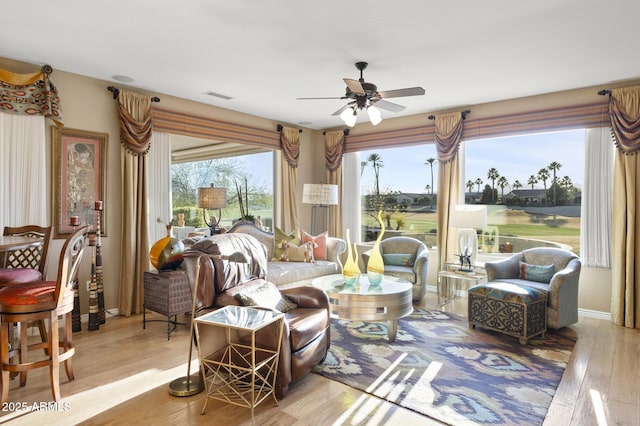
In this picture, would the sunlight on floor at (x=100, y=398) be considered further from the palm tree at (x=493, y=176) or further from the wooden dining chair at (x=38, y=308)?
the palm tree at (x=493, y=176)

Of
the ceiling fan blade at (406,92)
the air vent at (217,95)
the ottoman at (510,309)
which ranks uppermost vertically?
the air vent at (217,95)

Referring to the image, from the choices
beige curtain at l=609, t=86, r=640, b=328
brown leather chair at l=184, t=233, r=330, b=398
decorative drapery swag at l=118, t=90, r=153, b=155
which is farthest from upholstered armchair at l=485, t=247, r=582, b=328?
decorative drapery swag at l=118, t=90, r=153, b=155

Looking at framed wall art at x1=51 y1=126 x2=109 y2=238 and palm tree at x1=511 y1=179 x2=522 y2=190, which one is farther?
palm tree at x1=511 y1=179 x2=522 y2=190

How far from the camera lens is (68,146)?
4176 mm

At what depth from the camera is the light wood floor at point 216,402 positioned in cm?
243

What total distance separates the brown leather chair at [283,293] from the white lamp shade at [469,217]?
8.04ft

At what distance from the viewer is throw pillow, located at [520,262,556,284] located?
431 cm

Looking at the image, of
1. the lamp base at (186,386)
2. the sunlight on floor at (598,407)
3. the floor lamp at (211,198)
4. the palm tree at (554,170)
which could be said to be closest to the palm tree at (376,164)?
the palm tree at (554,170)

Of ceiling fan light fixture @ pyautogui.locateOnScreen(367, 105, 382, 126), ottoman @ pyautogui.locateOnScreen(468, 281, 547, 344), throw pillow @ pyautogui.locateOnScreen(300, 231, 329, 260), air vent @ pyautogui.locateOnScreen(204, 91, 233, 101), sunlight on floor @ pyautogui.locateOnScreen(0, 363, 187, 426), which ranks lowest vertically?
sunlight on floor @ pyautogui.locateOnScreen(0, 363, 187, 426)

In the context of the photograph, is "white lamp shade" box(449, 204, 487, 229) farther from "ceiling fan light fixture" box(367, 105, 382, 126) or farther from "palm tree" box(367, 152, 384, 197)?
"palm tree" box(367, 152, 384, 197)

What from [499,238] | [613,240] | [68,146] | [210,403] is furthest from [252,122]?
[613,240]

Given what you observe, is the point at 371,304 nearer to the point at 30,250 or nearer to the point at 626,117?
the point at 30,250

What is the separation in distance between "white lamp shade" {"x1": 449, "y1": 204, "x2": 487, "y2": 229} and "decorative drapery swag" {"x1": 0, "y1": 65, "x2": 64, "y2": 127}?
14.9 ft

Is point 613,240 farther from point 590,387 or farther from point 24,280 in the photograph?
point 24,280
